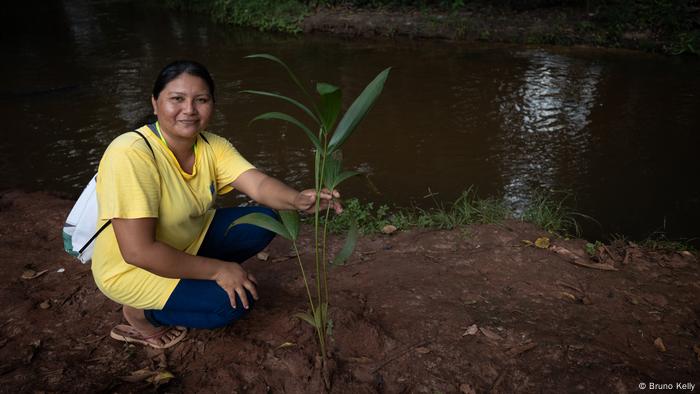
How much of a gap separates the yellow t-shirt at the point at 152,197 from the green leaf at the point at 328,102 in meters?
0.62

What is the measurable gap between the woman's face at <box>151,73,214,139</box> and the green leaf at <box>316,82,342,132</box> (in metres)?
0.52

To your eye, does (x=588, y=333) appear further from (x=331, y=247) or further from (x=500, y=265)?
(x=331, y=247)

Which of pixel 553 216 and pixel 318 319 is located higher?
pixel 318 319

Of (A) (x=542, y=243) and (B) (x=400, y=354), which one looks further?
(A) (x=542, y=243)

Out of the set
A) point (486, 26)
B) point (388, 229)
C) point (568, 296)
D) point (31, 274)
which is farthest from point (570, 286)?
point (486, 26)

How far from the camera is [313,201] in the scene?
6.22ft

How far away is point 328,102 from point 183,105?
597 millimetres

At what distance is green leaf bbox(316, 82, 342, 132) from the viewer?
1320 mm

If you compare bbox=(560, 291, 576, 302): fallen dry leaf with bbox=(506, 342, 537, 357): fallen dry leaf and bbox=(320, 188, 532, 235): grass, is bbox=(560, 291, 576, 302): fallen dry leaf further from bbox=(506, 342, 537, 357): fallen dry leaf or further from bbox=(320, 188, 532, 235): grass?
bbox=(320, 188, 532, 235): grass

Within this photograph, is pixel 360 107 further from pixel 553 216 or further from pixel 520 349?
pixel 553 216

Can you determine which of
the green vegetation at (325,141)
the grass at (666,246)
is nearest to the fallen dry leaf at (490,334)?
the green vegetation at (325,141)

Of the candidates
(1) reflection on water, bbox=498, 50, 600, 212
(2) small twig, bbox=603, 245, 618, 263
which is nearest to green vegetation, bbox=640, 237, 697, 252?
(2) small twig, bbox=603, 245, 618, 263

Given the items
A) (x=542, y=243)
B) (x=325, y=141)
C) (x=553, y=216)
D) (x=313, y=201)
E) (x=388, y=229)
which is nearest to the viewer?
(x=325, y=141)

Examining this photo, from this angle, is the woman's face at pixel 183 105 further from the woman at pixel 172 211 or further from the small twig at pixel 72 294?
the small twig at pixel 72 294
